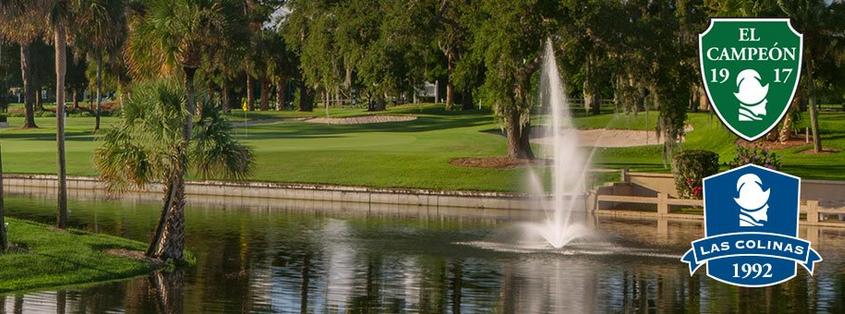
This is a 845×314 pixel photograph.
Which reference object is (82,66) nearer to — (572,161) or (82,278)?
(572,161)

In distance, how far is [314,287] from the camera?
26.9 metres

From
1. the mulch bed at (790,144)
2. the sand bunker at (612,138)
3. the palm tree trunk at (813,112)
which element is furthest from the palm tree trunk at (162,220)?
the sand bunker at (612,138)

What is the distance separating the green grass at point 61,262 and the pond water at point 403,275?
603 mm

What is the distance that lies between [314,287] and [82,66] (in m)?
109

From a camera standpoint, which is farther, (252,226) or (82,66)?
(82,66)

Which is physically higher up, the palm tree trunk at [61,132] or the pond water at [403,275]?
the palm tree trunk at [61,132]

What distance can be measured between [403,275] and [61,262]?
7.20 m

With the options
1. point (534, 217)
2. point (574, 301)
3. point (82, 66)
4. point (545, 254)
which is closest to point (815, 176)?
point (534, 217)

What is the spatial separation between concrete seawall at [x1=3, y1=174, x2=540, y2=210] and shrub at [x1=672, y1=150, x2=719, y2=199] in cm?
501

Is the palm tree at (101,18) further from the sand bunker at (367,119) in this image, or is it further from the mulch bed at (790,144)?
the sand bunker at (367,119)

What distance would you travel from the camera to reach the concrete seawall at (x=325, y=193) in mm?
47406

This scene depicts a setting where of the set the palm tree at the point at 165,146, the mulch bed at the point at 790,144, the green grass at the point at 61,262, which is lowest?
the green grass at the point at 61,262

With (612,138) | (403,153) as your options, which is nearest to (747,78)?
(403,153)

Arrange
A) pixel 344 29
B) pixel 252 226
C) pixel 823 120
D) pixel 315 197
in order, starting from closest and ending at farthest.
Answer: pixel 252 226
pixel 315 197
pixel 344 29
pixel 823 120
